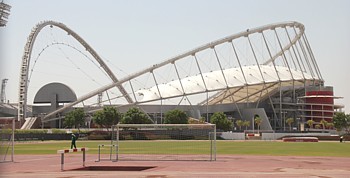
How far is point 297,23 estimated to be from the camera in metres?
166

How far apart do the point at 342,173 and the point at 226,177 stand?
6.19m

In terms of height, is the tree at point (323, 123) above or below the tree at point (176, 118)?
below

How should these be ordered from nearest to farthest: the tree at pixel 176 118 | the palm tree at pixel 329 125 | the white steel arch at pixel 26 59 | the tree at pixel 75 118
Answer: the white steel arch at pixel 26 59, the tree at pixel 176 118, the tree at pixel 75 118, the palm tree at pixel 329 125

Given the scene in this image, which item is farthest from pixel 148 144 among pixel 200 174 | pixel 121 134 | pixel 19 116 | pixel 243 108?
pixel 243 108

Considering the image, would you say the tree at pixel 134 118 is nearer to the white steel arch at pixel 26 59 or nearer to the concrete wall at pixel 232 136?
the concrete wall at pixel 232 136

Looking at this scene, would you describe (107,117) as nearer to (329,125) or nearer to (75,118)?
(75,118)

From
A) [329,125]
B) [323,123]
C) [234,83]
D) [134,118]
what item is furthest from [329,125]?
[134,118]

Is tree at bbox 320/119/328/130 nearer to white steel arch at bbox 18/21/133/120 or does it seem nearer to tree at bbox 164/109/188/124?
tree at bbox 164/109/188/124

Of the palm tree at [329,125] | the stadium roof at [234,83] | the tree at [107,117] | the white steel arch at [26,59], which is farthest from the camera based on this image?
the stadium roof at [234,83]

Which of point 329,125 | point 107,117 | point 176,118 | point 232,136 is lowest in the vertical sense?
point 232,136

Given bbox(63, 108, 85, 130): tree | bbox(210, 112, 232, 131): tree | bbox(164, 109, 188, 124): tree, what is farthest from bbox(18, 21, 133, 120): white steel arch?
bbox(210, 112, 232, 131): tree

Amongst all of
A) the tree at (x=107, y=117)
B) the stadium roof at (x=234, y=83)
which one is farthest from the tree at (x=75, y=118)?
the stadium roof at (x=234, y=83)

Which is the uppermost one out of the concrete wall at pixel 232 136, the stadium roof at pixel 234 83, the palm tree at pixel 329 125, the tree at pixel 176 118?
the stadium roof at pixel 234 83

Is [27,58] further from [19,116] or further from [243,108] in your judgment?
[243,108]
